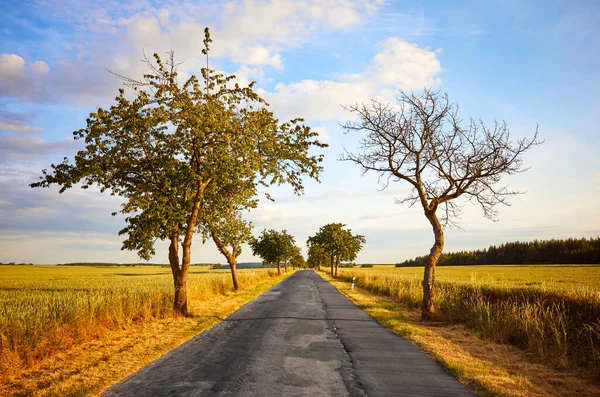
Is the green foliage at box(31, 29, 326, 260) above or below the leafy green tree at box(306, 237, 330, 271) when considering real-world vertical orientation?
above

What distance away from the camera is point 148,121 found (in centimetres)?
1286

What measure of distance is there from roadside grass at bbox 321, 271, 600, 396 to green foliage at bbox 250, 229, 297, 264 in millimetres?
49375

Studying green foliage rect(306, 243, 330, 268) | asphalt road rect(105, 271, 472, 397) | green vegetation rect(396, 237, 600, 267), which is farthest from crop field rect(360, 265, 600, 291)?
green foliage rect(306, 243, 330, 268)

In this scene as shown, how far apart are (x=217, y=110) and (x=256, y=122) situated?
5.54 feet

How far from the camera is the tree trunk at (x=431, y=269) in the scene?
14133mm

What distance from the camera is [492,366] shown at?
7668 millimetres

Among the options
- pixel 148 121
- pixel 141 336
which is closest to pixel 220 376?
pixel 141 336

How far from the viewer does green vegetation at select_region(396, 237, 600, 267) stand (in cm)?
7262

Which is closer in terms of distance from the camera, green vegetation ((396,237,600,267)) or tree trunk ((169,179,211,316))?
tree trunk ((169,179,211,316))

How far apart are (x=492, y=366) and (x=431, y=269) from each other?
22.9 ft

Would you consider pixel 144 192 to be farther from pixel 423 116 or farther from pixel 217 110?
pixel 423 116

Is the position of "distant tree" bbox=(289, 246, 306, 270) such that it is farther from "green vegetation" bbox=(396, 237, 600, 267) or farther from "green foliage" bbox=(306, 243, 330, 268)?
"green vegetation" bbox=(396, 237, 600, 267)

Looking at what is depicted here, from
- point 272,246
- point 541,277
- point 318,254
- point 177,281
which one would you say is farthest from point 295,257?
point 177,281

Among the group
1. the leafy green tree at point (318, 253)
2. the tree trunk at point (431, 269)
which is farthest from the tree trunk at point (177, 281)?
the leafy green tree at point (318, 253)
